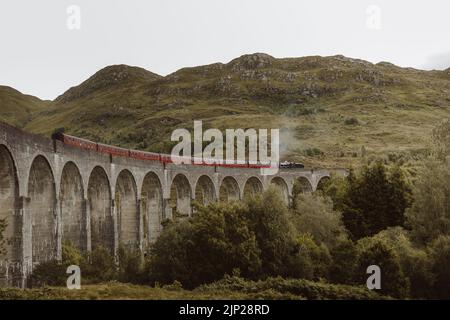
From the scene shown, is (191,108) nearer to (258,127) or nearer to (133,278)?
(258,127)

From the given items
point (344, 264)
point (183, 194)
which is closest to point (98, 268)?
point (344, 264)

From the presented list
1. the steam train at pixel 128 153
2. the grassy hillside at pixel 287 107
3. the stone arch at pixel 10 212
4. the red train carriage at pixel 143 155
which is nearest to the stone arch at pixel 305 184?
the steam train at pixel 128 153

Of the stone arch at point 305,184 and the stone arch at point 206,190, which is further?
the stone arch at point 305,184

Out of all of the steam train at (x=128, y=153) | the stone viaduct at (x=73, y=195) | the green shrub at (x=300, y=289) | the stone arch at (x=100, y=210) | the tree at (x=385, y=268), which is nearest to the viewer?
the green shrub at (x=300, y=289)

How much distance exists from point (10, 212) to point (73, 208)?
8.30 meters

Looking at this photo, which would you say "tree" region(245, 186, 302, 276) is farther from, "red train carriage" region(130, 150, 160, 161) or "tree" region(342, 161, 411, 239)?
"red train carriage" region(130, 150, 160, 161)

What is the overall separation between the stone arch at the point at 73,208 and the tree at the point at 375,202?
19531 millimetres

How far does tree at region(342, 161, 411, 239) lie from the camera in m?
37.8

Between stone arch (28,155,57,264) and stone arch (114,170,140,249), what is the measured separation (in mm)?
12041

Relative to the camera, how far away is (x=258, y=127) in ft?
404

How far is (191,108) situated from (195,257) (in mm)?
127436

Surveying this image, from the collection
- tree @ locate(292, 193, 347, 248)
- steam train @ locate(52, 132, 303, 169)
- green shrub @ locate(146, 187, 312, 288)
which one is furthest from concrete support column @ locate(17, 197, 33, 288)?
tree @ locate(292, 193, 347, 248)

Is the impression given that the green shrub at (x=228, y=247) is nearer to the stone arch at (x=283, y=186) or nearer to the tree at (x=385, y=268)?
the tree at (x=385, y=268)

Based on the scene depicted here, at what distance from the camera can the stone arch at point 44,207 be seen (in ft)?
91.7
